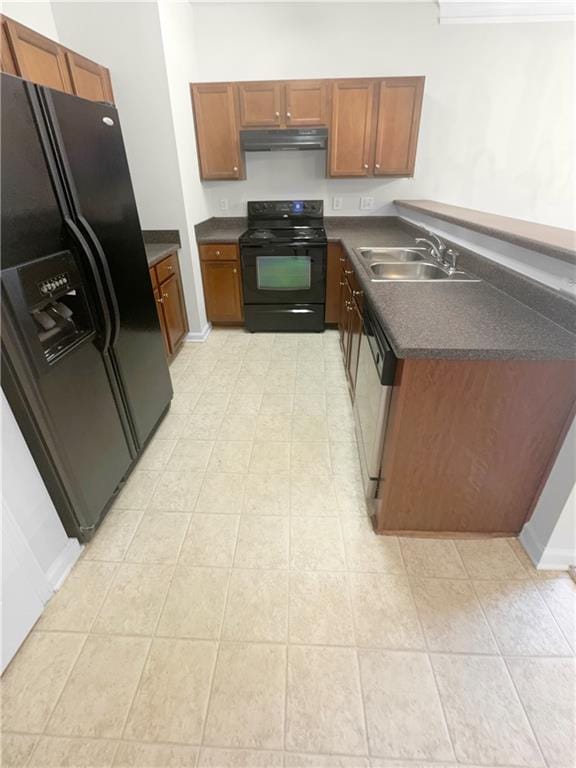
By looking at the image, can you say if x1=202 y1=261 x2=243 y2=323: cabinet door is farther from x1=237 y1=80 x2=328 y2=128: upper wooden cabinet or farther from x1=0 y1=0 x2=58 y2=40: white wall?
x1=0 y1=0 x2=58 y2=40: white wall

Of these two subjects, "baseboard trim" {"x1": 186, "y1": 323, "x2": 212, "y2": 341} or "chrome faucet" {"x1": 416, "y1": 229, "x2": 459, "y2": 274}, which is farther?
"baseboard trim" {"x1": 186, "y1": 323, "x2": 212, "y2": 341}

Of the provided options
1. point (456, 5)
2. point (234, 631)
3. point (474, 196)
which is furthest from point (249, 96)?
point (234, 631)

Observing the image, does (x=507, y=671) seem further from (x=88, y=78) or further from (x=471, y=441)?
(x=88, y=78)

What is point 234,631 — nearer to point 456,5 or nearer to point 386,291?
point 386,291

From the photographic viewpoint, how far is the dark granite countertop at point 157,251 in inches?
98.0

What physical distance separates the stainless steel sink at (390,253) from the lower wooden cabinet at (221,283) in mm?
1229

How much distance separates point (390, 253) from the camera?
2.56 metres

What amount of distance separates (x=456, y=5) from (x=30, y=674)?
4850 mm

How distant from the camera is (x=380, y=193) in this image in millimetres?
3521

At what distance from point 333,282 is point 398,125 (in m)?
1.37

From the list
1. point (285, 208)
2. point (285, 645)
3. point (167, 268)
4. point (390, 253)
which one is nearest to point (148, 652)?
point (285, 645)

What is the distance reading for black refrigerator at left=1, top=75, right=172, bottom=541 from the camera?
113cm

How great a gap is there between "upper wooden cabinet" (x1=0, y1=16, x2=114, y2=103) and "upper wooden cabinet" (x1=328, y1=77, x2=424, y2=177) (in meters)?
1.78

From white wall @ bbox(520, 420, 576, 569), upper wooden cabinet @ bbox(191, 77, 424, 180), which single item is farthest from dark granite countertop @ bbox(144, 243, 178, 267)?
white wall @ bbox(520, 420, 576, 569)
